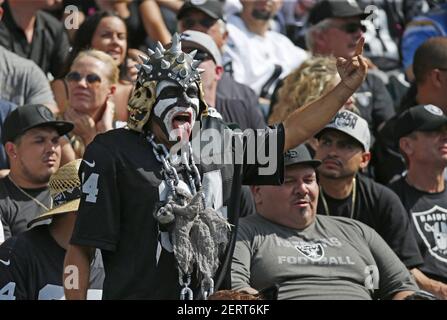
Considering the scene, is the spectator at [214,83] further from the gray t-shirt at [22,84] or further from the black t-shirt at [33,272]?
the black t-shirt at [33,272]

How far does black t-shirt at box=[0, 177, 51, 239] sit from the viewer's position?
285 inches

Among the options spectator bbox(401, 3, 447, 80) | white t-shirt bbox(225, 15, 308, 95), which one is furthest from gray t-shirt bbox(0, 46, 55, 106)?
spectator bbox(401, 3, 447, 80)

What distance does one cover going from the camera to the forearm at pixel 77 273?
5250mm

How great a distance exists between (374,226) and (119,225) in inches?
112

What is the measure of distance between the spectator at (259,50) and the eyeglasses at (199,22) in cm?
96

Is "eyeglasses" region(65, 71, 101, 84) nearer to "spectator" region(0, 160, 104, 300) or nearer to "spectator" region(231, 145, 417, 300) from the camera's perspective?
"spectator" region(231, 145, 417, 300)

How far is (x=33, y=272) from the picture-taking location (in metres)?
6.38

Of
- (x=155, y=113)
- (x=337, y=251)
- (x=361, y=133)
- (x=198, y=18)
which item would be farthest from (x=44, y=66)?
(x=155, y=113)

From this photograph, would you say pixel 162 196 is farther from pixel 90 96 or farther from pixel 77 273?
pixel 90 96

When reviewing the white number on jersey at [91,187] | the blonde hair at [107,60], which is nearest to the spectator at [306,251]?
the white number on jersey at [91,187]

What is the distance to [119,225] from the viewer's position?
5.29 m

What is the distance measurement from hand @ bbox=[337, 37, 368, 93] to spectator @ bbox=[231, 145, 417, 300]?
1.36 m

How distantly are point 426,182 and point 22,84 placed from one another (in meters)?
2.98
